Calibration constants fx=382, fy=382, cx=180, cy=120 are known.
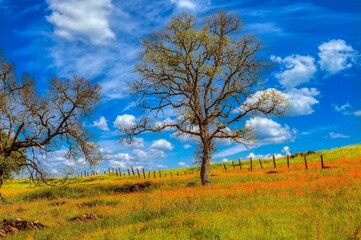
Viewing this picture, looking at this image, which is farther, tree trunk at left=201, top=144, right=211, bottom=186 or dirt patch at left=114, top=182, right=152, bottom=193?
dirt patch at left=114, top=182, right=152, bottom=193

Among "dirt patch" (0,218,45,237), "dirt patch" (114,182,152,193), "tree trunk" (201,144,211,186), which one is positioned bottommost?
"dirt patch" (0,218,45,237)

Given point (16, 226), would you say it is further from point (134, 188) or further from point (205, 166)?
point (205, 166)

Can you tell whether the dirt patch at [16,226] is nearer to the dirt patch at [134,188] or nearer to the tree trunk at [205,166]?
the dirt patch at [134,188]

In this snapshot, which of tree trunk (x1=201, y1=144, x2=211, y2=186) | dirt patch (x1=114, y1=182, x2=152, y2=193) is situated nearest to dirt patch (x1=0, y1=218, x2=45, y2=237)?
dirt patch (x1=114, y1=182, x2=152, y2=193)

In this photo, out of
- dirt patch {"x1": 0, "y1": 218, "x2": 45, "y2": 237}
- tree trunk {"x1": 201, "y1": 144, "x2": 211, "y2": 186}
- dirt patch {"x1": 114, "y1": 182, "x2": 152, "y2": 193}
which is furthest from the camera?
dirt patch {"x1": 114, "y1": 182, "x2": 152, "y2": 193}

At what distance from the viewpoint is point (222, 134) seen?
36.6 m

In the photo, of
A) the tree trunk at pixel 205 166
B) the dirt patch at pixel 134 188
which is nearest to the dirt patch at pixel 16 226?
the dirt patch at pixel 134 188

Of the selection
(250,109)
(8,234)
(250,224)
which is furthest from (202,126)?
(250,224)

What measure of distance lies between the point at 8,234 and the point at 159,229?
924 centimetres

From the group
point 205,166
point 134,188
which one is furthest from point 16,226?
point 205,166

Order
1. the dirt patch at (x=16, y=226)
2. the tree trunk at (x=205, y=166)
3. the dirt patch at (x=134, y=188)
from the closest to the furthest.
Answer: the dirt patch at (x=16, y=226), the tree trunk at (x=205, y=166), the dirt patch at (x=134, y=188)

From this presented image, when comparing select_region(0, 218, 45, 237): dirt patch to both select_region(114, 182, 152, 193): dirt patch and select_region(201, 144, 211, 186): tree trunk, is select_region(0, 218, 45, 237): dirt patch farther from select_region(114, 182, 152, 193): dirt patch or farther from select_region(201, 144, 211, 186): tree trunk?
select_region(201, 144, 211, 186): tree trunk

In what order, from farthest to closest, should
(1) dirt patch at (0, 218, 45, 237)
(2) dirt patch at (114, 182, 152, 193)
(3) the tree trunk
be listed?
(2) dirt patch at (114, 182, 152, 193) → (3) the tree trunk → (1) dirt patch at (0, 218, 45, 237)

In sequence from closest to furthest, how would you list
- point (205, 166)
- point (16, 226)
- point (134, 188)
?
1. point (16, 226)
2. point (205, 166)
3. point (134, 188)
